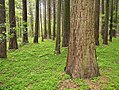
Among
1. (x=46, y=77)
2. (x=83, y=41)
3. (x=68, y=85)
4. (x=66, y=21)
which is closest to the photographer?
(x=68, y=85)

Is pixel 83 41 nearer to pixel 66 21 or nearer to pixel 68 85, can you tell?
pixel 68 85

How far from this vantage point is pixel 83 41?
22.1 ft

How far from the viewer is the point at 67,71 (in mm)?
7168

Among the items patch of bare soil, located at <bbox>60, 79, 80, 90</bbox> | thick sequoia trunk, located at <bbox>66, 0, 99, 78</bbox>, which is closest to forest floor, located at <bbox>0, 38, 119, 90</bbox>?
patch of bare soil, located at <bbox>60, 79, 80, 90</bbox>

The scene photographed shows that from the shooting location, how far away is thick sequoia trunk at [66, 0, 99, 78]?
6719 millimetres

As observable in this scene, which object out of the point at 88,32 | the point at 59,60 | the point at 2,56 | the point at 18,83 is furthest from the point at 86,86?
the point at 2,56

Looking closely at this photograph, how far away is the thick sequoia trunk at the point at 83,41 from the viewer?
6.72 metres

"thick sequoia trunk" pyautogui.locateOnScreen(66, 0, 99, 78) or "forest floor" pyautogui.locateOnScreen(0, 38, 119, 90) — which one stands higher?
"thick sequoia trunk" pyautogui.locateOnScreen(66, 0, 99, 78)

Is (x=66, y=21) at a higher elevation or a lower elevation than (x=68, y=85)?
higher

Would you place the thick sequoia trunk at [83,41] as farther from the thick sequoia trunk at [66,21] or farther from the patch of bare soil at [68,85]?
the thick sequoia trunk at [66,21]

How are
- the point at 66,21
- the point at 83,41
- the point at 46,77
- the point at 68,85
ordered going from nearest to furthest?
the point at 68,85, the point at 83,41, the point at 46,77, the point at 66,21

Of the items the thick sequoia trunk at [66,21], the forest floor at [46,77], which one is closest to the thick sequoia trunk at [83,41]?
the forest floor at [46,77]

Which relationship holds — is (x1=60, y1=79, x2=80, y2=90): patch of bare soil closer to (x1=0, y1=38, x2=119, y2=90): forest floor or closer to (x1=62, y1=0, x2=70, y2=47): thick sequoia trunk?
(x1=0, y1=38, x2=119, y2=90): forest floor

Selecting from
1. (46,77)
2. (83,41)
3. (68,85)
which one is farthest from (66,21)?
(68,85)
